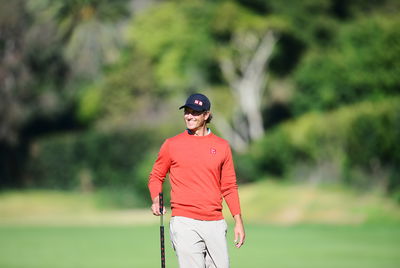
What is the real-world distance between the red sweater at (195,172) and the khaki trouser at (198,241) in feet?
0.19

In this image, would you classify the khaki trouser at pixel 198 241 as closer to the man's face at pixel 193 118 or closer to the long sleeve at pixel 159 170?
the long sleeve at pixel 159 170

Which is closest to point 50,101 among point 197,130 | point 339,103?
point 339,103

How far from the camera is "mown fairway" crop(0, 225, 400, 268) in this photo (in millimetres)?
12773

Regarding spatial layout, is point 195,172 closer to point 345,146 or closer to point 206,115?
point 206,115

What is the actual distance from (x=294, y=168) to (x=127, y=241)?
11.3 metres

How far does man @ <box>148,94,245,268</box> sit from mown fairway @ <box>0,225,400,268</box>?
6349mm

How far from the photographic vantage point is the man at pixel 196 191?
233 inches

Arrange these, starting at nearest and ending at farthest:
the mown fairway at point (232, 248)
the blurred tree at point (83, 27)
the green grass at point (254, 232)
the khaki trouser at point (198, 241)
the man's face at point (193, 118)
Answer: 1. the khaki trouser at point (198, 241)
2. the man's face at point (193, 118)
3. the mown fairway at point (232, 248)
4. the green grass at point (254, 232)
5. the blurred tree at point (83, 27)

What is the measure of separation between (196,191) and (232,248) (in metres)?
9.41

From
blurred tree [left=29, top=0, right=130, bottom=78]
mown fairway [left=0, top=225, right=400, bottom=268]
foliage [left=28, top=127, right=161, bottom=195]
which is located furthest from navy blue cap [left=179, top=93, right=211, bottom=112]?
foliage [left=28, top=127, right=161, bottom=195]

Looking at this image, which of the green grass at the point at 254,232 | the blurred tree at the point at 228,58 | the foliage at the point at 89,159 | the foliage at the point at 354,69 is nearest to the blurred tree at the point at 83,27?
the foliage at the point at 89,159

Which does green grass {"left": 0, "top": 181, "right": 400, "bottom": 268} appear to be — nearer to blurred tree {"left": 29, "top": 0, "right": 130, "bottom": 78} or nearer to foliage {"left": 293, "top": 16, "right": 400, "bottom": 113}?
blurred tree {"left": 29, "top": 0, "right": 130, "bottom": 78}

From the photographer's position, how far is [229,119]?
38656mm

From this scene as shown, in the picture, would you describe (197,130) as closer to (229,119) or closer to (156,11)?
(229,119)
